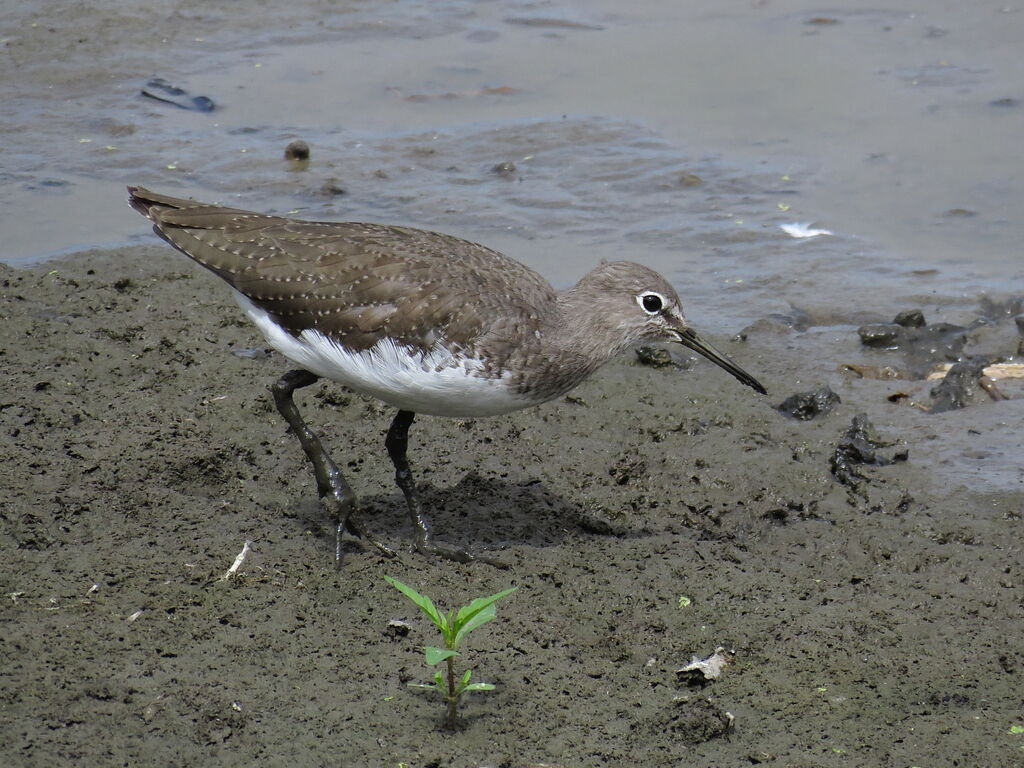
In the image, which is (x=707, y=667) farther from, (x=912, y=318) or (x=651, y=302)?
(x=912, y=318)

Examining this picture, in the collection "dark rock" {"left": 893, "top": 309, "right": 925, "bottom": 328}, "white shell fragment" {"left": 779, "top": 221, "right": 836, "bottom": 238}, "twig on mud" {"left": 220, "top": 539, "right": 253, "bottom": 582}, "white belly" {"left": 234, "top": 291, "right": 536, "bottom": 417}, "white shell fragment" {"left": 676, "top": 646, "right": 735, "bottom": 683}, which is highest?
"white belly" {"left": 234, "top": 291, "right": 536, "bottom": 417}

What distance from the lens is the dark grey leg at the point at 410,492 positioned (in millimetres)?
6023

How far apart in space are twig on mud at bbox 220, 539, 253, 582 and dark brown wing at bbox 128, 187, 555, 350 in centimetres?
107

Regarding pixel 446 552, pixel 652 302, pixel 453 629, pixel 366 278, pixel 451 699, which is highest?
pixel 366 278

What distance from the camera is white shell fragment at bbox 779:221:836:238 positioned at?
9969 millimetres

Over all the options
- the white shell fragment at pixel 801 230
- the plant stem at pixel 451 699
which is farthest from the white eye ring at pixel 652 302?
the white shell fragment at pixel 801 230

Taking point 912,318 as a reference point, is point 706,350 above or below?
above

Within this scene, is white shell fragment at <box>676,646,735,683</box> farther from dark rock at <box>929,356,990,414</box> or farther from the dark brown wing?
dark rock at <box>929,356,990,414</box>

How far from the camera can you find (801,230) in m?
10.0

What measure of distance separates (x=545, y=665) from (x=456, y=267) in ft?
6.71

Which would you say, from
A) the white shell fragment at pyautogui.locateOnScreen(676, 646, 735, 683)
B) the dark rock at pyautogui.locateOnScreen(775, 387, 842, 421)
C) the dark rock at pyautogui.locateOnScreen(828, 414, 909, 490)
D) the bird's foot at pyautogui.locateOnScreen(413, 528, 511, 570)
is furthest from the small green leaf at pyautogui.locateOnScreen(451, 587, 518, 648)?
the dark rock at pyautogui.locateOnScreen(775, 387, 842, 421)

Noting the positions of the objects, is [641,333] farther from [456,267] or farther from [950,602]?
[950,602]

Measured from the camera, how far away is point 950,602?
5617 mm

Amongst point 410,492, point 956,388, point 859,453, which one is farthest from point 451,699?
point 956,388
